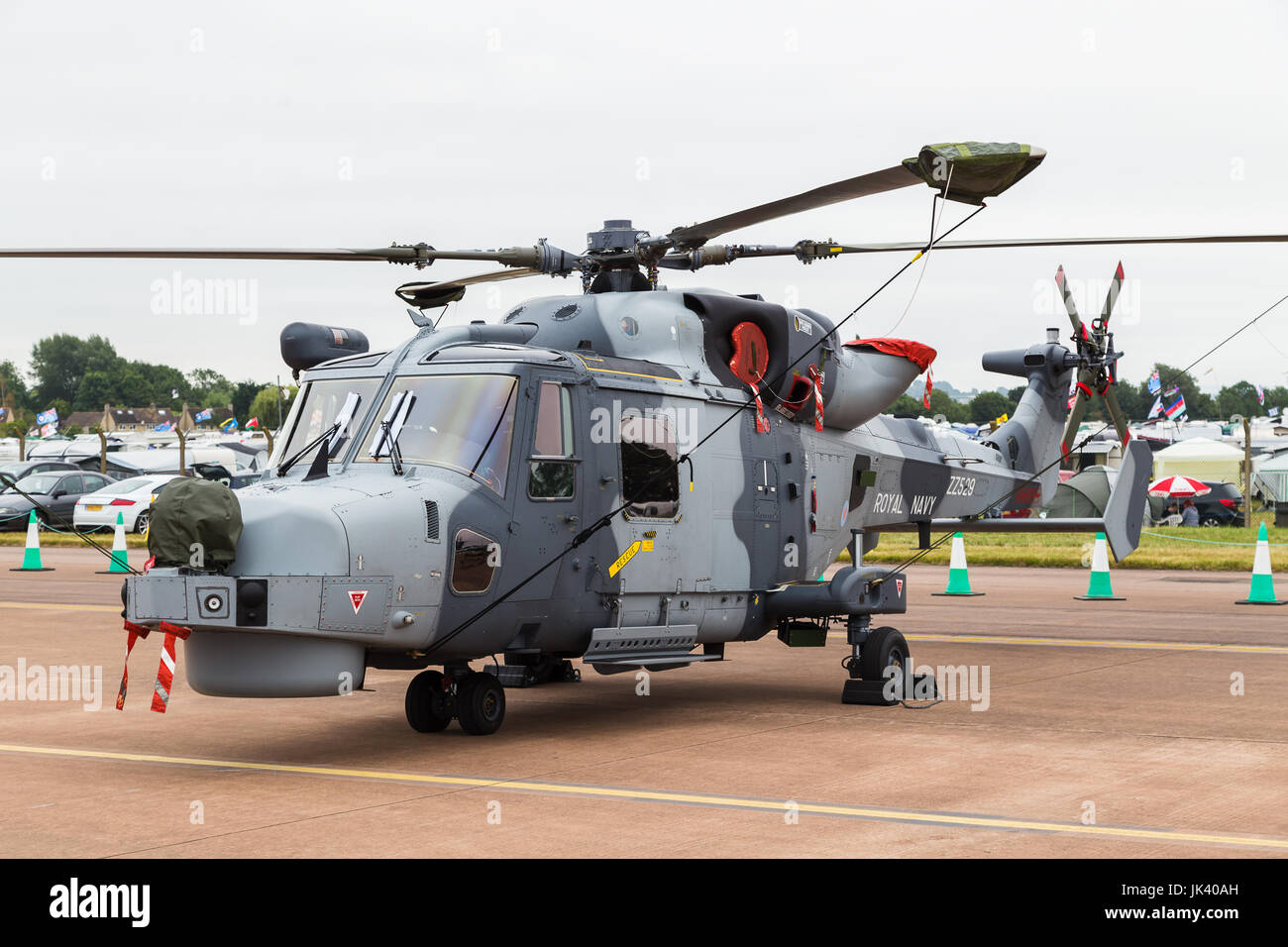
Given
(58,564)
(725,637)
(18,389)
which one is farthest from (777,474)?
(18,389)

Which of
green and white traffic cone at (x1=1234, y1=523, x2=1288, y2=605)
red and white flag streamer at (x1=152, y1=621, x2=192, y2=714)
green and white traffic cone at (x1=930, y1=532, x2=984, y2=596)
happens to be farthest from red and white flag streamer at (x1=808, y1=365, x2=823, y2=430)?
green and white traffic cone at (x1=930, y1=532, x2=984, y2=596)

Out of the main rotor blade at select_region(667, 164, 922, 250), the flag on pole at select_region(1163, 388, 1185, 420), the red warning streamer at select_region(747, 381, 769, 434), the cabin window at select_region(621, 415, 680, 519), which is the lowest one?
the cabin window at select_region(621, 415, 680, 519)

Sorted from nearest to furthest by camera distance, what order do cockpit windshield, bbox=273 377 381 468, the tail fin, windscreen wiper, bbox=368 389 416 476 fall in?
windscreen wiper, bbox=368 389 416 476
cockpit windshield, bbox=273 377 381 468
the tail fin

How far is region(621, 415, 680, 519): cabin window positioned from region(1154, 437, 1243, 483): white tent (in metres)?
46.9

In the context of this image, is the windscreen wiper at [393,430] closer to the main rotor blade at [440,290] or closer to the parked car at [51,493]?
the main rotor blade at [440,290]

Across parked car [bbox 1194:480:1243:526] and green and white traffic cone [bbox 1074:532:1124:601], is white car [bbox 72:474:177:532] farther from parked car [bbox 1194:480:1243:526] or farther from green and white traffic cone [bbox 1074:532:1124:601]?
parked car [bbox 1194:480:1243:526]

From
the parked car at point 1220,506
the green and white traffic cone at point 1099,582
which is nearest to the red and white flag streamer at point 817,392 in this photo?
the green and white traffic cone at point 1099,582

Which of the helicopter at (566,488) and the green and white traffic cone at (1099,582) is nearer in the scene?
the helicopter at (566,488)

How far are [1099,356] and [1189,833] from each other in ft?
34.5

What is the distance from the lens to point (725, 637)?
11656 mm

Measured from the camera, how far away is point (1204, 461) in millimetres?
53906

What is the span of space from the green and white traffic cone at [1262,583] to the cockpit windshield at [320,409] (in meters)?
14.6

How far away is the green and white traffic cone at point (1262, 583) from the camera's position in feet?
66.2

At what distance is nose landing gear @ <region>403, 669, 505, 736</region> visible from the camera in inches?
397
